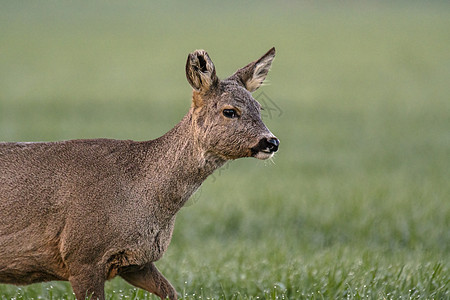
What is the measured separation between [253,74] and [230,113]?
0.55m

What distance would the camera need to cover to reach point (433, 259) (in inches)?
332

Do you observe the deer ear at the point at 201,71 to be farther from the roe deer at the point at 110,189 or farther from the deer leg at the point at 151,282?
the deer leg at the point at 151,282

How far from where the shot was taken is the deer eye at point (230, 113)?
5512mm

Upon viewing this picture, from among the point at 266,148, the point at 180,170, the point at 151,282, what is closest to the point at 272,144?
the point at 266,148

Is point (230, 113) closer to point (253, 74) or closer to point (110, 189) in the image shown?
point (253, 74)

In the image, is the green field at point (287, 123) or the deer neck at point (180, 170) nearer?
the deer neck at point (180, 170)

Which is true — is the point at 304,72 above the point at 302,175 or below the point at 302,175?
above

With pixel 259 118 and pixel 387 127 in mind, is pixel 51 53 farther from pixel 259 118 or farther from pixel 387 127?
pixel 259 118

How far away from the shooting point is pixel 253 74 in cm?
593

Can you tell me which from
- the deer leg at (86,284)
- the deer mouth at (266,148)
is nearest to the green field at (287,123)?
the deer mouth at (266,148)

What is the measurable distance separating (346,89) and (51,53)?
44.0ft

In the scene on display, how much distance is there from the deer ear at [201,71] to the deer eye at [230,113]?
243 millimetres

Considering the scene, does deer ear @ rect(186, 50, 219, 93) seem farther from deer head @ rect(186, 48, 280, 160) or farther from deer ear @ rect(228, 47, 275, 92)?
deer ear @ rect(228, 47, 275, 92)

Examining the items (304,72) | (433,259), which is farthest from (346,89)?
(433,259)
